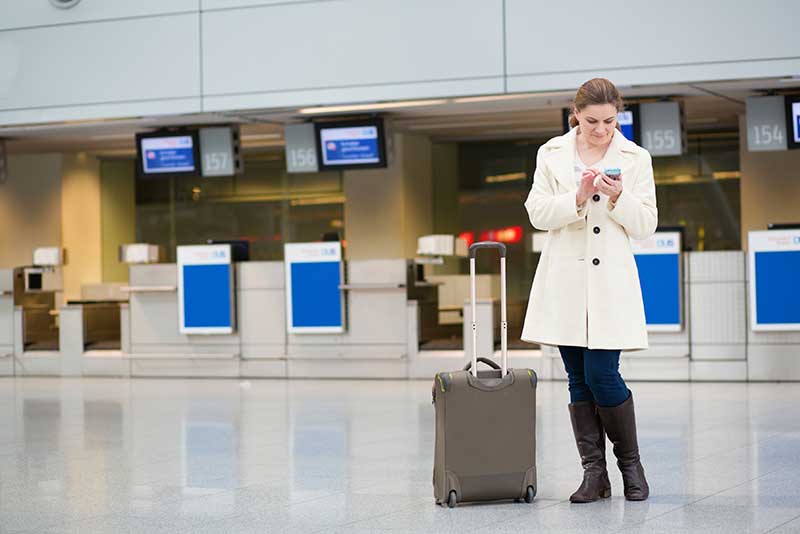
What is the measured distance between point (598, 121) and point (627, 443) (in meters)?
1.42

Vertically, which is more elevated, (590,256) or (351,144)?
(351,144)

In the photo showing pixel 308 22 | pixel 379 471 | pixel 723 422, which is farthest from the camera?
pixel 308 22

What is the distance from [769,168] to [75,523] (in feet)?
42.4

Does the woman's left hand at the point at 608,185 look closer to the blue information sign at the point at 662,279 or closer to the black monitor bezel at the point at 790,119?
the blue information sign at the point at 662,279

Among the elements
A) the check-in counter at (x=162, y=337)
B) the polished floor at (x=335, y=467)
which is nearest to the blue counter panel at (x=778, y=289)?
the polished floor at (x=335, y=467)

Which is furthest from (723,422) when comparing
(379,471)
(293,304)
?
(293,304)

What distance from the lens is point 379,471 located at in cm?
647

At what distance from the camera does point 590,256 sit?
5.15 m

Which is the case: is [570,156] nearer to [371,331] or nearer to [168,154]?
[371,331]

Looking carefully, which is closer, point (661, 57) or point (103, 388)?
point (661, 57)

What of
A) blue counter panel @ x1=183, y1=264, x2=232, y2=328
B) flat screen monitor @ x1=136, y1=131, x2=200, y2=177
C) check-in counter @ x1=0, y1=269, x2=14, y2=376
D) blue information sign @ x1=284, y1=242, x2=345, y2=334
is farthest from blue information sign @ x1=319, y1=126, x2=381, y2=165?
check-in counter @ x1=0, y1=269, x2=14, y2=376

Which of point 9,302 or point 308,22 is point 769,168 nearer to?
point 308,22

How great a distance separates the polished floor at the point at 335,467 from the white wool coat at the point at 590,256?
775 millimetres

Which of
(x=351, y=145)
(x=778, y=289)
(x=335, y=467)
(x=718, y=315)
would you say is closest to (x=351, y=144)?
(x=351, y=145)
